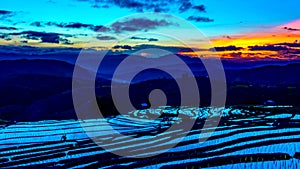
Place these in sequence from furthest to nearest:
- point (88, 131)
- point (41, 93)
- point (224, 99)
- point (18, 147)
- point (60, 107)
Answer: point (41, 93), point (60, 107), point (224, 99), point (88, 131), point (18, 147)

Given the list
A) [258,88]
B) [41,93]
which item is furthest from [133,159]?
[41,93]

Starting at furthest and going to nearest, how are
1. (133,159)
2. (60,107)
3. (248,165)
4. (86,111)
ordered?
(60,107)
(86,111)
(133,159)
(248,165)

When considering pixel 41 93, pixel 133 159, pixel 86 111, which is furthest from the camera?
pixel 41 93

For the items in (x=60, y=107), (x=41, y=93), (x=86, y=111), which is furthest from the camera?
(x=41, y=93)

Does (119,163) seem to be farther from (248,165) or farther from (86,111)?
(86,111)

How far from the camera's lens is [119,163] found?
23.7m

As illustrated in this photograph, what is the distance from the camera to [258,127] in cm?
3678

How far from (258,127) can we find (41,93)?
112979 mm

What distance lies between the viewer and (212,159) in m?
22.4

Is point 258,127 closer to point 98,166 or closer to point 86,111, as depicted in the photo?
point 98,166

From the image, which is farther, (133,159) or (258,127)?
(258,127)

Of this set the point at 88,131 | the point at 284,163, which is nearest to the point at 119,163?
the point at 284,163

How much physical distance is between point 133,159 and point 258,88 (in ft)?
238

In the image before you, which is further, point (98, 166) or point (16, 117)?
point (16, 117)
